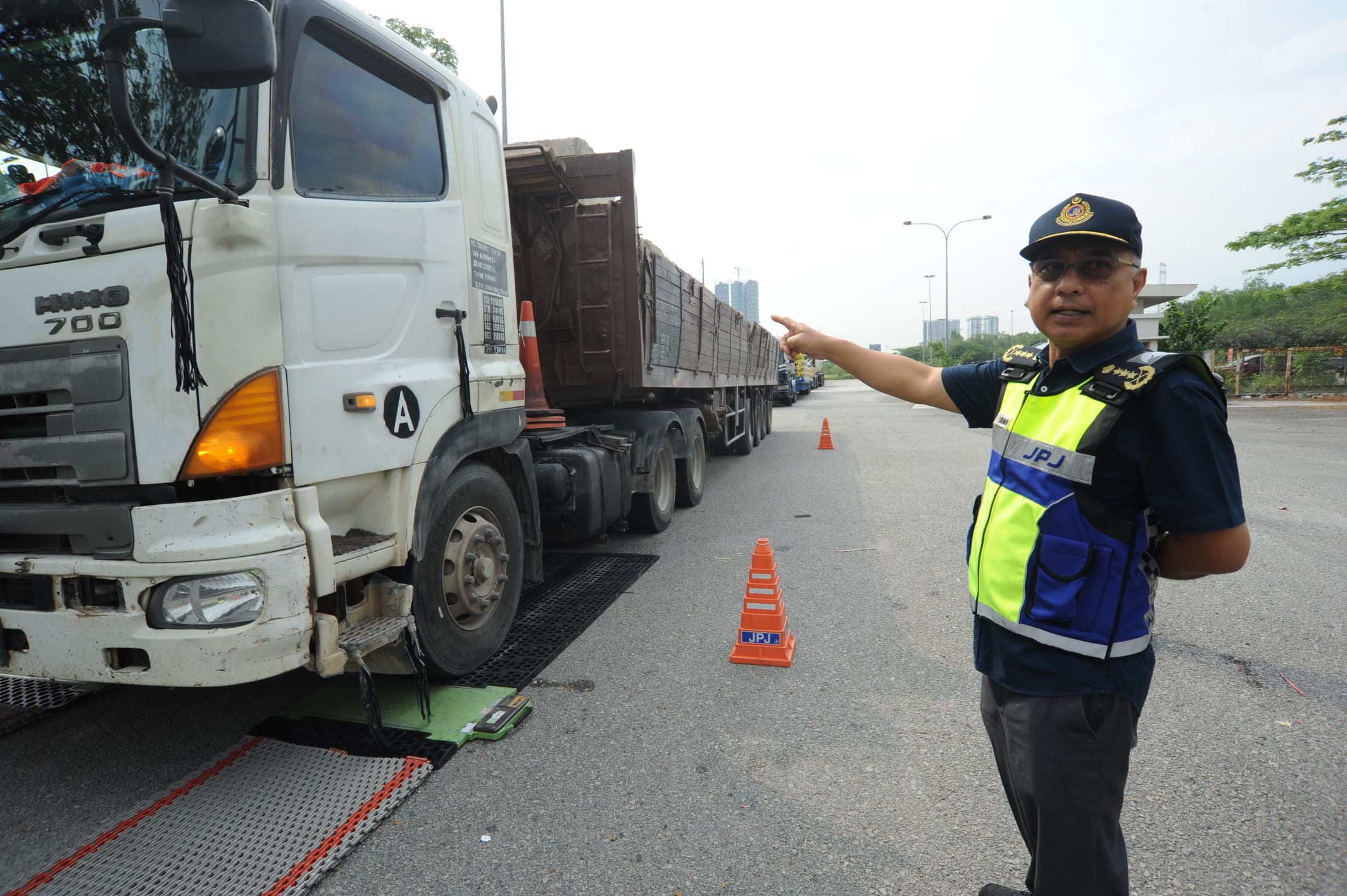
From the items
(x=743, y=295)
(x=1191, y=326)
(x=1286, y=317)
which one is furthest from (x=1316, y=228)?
(x=743, y=295)

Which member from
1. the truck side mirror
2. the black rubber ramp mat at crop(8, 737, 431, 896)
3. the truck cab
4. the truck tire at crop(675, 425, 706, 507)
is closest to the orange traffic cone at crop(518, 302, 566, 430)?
the truck cab

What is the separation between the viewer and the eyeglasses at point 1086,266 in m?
1.59

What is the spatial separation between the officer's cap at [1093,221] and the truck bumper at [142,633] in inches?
91.0

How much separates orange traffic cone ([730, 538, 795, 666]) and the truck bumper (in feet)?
7.02

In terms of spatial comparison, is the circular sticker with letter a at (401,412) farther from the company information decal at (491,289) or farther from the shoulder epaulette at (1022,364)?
the shoulder epaulette at (1022,364)

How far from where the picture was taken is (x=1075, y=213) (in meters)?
1.60

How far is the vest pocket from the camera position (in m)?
1.51

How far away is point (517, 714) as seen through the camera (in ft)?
10.4

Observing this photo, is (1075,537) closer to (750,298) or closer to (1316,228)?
(1316,228)

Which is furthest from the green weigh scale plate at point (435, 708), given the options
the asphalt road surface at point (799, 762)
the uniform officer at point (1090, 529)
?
the uniform officer at point (1090, 529)

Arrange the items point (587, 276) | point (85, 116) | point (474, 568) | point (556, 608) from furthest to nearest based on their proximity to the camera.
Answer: point (587, 276), point (556, 608), point (474, 568), point (85, 116)

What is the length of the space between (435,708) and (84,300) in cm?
201

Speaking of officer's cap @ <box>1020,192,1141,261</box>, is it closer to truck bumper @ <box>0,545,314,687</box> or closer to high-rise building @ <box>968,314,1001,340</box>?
truck bumper @ <box>0,545,314,687</box>

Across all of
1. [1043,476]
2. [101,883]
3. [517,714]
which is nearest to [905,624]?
[517,714]
